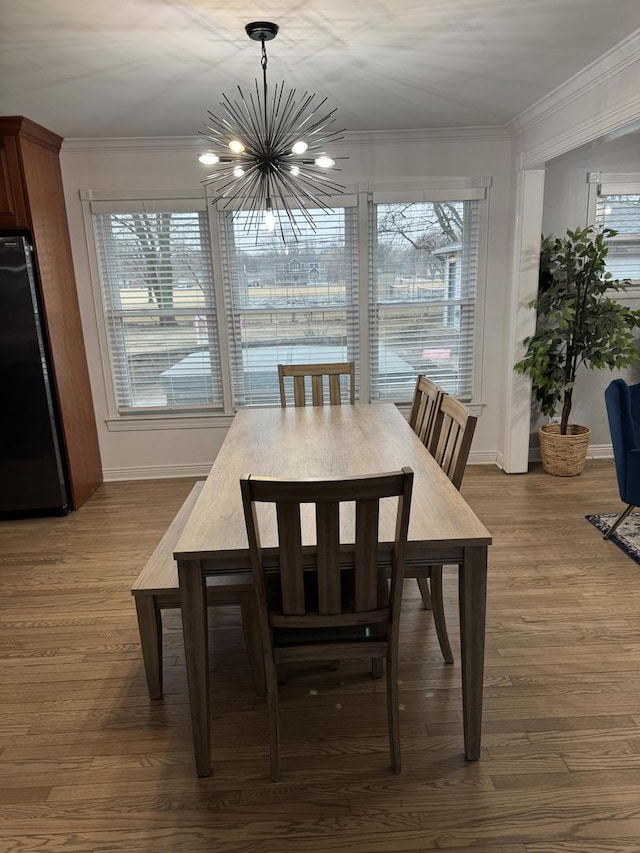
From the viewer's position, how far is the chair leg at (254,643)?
2023mm

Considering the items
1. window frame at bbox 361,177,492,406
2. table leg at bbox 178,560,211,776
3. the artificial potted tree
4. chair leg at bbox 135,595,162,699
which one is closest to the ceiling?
window frame at bbox 361,177,492,406

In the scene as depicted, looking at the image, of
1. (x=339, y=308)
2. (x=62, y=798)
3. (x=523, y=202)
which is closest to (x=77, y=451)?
(x=339, y=308)

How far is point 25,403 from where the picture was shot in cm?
363

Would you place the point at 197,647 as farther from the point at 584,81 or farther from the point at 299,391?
the point at 584,81

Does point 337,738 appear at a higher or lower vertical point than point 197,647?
lower

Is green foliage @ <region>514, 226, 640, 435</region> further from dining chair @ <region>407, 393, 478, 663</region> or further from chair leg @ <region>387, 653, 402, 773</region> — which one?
chair leg @ <region>387, 653, 402, 773</region>

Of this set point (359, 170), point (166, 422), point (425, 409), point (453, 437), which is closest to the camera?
point (453, 437)

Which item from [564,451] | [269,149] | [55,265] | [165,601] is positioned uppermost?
[269,149]

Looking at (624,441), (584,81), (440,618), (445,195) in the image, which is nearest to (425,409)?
(440,618)

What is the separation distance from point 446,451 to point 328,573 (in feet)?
2.94

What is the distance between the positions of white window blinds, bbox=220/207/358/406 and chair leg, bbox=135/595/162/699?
2.61 metres

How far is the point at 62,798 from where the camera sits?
1.73 m

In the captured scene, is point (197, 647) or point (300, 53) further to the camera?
point (300, 53)

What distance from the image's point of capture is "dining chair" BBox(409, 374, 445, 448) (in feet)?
8.58
